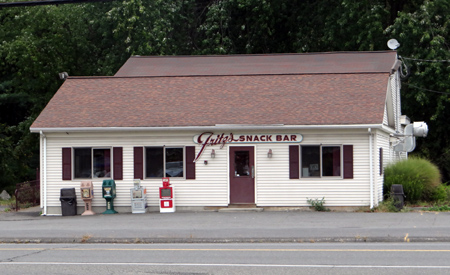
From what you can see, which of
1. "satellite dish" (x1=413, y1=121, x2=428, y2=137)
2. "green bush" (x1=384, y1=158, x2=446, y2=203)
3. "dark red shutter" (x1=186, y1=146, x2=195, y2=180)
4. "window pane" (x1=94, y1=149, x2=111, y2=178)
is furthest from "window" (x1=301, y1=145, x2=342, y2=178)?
"window pane" (x1=94, y1=149, x2=111, y2=178)

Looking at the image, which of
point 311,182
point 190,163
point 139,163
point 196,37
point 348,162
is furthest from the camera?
point 196,37

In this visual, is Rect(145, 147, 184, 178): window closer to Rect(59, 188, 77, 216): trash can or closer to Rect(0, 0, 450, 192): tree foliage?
Rect(59, 188, 77, 216): trash can

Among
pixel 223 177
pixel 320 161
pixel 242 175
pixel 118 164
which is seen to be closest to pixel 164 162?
pixel 118 164

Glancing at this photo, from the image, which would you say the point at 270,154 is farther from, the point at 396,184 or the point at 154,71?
the point at 154,71

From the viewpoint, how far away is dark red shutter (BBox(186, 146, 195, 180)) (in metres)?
23.5

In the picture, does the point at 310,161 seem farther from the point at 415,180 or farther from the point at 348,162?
the point at 415,180

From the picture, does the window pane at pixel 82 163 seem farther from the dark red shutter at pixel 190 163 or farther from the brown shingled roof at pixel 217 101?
the dark red shutter at pixel 190 163

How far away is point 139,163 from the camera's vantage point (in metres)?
23.7

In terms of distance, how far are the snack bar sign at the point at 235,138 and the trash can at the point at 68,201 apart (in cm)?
447

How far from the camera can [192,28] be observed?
41031 mm

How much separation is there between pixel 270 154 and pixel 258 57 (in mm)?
11318

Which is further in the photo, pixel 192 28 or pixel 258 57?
pixel 192 28

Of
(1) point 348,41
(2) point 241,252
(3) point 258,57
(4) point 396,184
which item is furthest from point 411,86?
(2) point 241,252

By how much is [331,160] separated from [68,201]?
30.0ft
